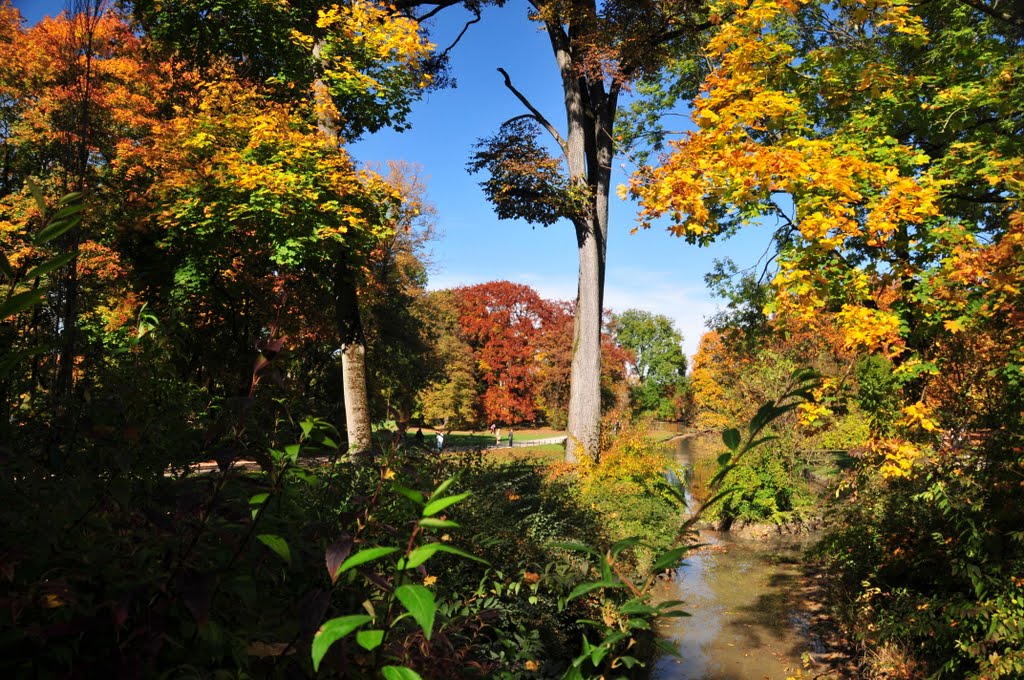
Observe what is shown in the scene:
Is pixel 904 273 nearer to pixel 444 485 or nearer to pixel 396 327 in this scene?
pixel 444 485

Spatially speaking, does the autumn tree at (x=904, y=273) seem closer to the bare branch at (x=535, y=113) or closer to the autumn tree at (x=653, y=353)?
the bare branch at (x=535, y=113)

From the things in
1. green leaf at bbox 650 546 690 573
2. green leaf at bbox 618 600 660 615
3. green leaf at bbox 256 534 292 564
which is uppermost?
green leaf at bbox 256 534 292 564

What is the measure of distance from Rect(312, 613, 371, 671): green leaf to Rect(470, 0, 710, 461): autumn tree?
11.0 m

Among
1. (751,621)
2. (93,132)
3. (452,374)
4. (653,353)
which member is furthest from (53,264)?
(653,353)

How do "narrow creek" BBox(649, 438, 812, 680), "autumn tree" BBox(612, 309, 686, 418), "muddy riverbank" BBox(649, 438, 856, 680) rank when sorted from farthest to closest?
"autumn tree" BBox(612, 309, 686, 418)
"narrow creek" BBox(649, 438, 812, 680)
"muddy riverbank" BBox(649, 438, 856, 680)

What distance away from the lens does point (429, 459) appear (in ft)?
16.4

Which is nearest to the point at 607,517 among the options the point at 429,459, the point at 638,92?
the point at 429,459

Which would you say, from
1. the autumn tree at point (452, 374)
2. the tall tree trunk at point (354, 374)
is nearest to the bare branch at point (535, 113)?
the tall tree trunk at point (354, 374)

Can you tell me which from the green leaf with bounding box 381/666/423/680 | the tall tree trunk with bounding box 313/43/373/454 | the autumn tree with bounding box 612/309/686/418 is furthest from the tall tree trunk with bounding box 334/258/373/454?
the autumn tree with bounding box 612/309/686/418

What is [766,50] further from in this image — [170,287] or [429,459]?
[170,287]

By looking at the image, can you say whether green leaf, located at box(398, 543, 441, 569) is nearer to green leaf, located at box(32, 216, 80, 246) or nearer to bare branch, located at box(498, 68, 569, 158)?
green leaf, located at box(32, 216, 80, 246)

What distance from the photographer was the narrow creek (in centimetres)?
714

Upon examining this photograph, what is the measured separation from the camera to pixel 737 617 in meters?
8.94

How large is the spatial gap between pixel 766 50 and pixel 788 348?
35.6ft
